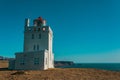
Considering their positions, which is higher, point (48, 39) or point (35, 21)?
point (35, 21)

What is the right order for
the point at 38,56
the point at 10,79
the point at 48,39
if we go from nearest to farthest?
Result: the point at 10,79 < the point at 38,56 < the point at 48,39

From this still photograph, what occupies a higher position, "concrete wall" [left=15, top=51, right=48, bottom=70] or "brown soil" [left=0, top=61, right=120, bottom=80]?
"concrete wall" [left=15, top=51, right=48, bottom=70]

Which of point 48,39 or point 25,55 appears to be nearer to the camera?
point 25,55

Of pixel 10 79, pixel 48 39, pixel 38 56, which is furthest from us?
pixel 48 39

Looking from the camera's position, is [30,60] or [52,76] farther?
[30,60]

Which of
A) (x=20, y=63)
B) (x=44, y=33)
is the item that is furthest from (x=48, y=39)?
(x=20, y=63)

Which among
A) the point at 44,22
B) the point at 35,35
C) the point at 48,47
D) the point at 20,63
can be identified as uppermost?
the point at 44,22

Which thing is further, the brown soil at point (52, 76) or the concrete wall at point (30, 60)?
the concrete wall at point (30, 60)

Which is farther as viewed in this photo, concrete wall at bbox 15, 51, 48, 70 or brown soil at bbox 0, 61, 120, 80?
concrete wall at bbox 15, 51, 48, 70

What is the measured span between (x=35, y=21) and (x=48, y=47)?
7382 mm

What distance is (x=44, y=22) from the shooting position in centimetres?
4591

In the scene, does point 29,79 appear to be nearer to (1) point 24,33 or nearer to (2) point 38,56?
(2) point 38,56

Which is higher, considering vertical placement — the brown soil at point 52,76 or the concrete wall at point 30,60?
the concrete wall at point 30,60

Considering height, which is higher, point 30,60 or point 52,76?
point 30,60
